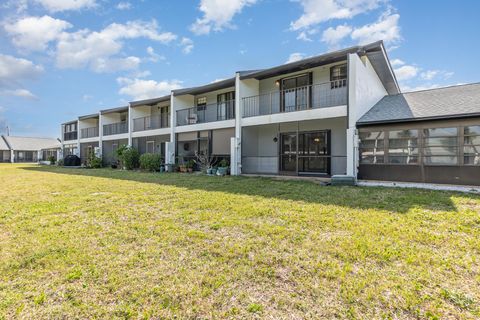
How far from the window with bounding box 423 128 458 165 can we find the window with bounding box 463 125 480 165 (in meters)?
0.26

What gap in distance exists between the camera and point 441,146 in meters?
10.0

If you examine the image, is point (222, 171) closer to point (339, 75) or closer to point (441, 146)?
point (339, 75)

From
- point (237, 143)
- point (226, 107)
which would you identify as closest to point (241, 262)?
point (237, 143)

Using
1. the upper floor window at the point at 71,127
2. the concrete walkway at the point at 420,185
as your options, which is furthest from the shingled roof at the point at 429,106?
the upper floor window at the point at 71,127

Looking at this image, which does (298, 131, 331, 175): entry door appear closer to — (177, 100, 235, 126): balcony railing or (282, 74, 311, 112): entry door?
(282, 74, 311, 112): entry door

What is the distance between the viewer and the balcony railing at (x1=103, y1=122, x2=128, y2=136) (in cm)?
2438

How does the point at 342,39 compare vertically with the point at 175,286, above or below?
above

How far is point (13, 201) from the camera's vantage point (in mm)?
7504

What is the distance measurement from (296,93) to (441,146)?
732 centimetres

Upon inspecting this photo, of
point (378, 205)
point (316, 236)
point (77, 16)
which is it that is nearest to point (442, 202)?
point (378, 205)

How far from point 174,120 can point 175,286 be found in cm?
1708

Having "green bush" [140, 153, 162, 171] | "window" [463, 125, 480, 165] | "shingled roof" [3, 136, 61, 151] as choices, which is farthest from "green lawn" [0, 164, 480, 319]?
"shingled roof" [3, 136, 61, 151]

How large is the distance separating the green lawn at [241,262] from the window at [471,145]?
3947mm

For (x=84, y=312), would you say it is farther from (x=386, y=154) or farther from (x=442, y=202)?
(x=386, y=154)
